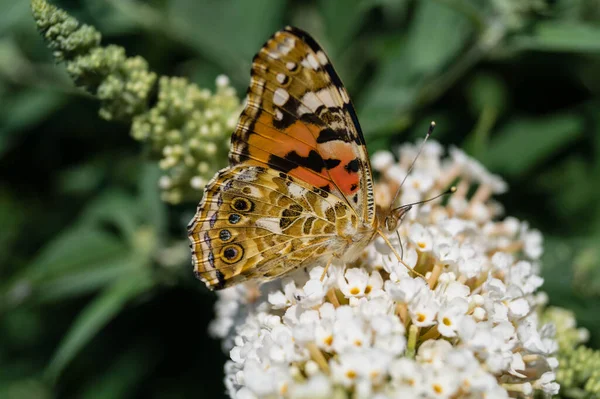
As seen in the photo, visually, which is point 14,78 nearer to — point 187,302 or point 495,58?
A: point 187,302

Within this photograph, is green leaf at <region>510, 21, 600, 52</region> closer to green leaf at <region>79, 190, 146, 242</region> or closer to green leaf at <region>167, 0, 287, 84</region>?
green leaf at <region>167, 0, 287, 84</region>

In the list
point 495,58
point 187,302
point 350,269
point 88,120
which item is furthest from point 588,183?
point 88,120

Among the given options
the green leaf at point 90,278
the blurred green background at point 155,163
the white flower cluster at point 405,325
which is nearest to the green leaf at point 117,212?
the blurred green background at point 155,163

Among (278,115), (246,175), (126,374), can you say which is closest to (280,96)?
(278,115)

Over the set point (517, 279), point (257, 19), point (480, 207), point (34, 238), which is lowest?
point (517, 279)

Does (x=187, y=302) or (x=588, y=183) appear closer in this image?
(x=588, y=183)

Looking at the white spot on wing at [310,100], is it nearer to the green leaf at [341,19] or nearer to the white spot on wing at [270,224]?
the white spot on wing at [270,224]
